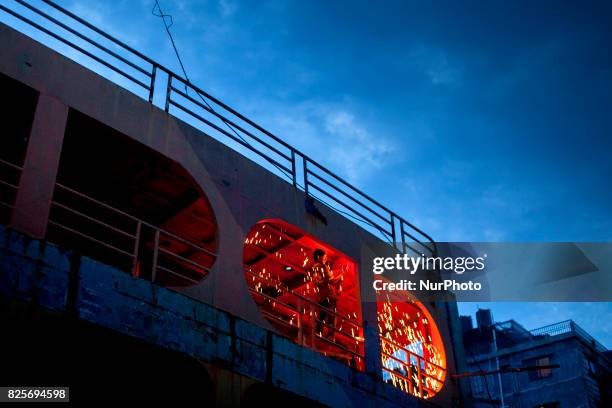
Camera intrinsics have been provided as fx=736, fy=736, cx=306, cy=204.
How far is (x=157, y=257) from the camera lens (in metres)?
12.7

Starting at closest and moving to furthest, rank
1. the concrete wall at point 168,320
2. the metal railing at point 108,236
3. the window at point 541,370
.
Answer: the concrete wall at point 168,320 < the metal railing at point 108,236 < the window at point 541,370

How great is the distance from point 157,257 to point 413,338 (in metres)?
7.19

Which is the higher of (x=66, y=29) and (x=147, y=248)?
(x=66, y=29)

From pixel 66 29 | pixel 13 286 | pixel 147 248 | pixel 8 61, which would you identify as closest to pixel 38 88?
pixel 8 61

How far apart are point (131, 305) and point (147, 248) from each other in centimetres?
615

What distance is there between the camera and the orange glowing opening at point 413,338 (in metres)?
14.9

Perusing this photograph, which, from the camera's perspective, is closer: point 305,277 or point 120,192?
point 120,192

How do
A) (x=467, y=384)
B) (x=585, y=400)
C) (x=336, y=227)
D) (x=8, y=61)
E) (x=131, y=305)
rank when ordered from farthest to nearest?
(x=585, y=400)
(x=467, y=384)
(x=336, y=227)
(x=8, y=61)
(x=131, y=305)

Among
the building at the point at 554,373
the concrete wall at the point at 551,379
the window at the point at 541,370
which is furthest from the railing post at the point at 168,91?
the window at the point at 541,370

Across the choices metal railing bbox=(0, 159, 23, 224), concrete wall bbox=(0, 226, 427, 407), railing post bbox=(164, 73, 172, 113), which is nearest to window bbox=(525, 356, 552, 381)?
concrete wall bbox=(0, 226, 427, 407)

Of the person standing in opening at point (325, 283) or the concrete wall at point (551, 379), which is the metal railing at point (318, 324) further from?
the concrete wall at point (551, 379)

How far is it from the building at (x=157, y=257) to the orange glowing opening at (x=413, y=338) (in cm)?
6

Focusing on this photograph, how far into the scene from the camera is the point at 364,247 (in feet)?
50.2

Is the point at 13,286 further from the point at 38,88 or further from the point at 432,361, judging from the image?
the point at 432,361
